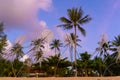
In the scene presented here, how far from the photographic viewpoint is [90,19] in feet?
156

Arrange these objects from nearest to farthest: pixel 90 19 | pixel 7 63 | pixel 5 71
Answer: pixel 90 19
pixel 5 71
pixel 7 63

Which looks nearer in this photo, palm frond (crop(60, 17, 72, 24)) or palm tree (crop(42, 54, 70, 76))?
palm frond (crop(60, 17, 72, 24))

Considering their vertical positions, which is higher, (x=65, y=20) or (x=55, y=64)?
(x=65, y=20)

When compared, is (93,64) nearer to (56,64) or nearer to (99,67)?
(99,67)

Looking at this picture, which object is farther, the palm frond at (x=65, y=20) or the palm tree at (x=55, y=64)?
the palm tree at (x=55, y=64)

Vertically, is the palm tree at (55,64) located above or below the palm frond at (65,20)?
below

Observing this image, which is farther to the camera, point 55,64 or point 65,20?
point 55,64

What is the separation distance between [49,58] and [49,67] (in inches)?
79.3

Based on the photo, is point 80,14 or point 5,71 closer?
point 80,14

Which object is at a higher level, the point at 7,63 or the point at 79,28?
the point at 79,28

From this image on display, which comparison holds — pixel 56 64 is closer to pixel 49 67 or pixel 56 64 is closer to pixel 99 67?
pixel 49 67

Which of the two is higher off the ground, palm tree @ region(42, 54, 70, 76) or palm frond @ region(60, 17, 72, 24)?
palm frond @ region(60, 17, 72, 24)

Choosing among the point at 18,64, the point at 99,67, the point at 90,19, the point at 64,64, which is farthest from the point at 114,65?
the point at 18,64

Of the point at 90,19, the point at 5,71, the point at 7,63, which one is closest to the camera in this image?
the point at 90,19
